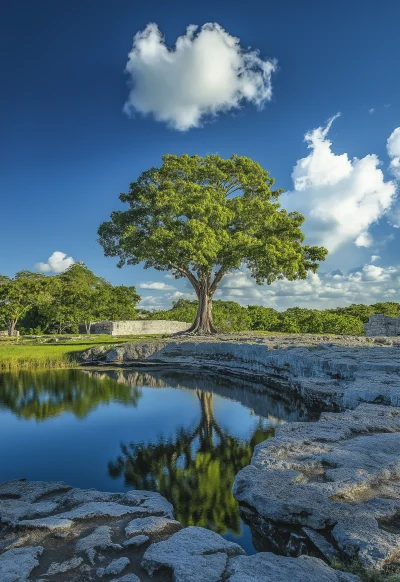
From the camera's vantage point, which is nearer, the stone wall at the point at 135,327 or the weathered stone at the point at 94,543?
the weathered stone at the point at 94,543

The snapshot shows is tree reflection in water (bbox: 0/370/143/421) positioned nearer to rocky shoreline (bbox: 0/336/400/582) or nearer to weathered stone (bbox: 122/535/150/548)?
rocky shoreline (bbox: 0/336/400/582)

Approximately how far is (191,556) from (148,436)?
7.82 metres

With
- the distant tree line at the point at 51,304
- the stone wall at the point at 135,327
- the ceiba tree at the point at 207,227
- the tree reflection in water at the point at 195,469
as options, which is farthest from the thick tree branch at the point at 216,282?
the tree reflection in water at the point at 195,469

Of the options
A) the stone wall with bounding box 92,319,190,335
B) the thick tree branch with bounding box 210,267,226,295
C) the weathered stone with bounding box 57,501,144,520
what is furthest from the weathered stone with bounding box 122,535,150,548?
the stone wall with bounding box 92,319,190,335

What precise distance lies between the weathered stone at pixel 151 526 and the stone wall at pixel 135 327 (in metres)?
43.9

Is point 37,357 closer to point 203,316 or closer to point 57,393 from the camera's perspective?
point 57,393

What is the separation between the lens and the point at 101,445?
Result: 1076 centimetres

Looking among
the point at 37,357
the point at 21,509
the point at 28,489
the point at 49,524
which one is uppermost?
the point at 37,357

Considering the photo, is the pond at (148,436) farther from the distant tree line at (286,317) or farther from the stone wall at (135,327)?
the stone wall at (135,327)

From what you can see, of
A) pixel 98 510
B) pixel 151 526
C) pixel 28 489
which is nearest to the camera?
pixel 151 526

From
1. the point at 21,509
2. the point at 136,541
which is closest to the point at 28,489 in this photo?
the point at 21,509

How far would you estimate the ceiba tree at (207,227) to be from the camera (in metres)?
29.8

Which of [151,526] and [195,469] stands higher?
[151,526]

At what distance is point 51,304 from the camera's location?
4822cm
